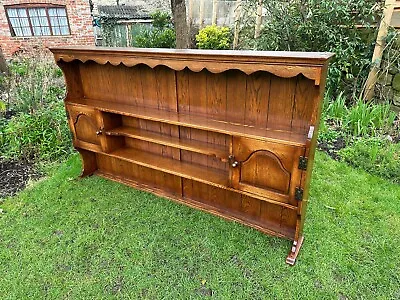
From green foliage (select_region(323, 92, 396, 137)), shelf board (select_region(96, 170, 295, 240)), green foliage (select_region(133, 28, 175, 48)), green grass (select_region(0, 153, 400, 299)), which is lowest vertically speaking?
green grass (select_region(0, 153, 400, 299))

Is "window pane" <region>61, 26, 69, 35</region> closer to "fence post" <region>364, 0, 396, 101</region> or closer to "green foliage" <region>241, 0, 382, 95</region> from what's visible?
"green foliage" <region>241, 0, 382, 95</region>

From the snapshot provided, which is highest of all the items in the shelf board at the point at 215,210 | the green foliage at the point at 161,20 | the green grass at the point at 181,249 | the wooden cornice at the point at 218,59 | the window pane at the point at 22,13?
the window pane at the point at 22,13

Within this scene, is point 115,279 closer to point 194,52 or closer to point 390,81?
point 194,52

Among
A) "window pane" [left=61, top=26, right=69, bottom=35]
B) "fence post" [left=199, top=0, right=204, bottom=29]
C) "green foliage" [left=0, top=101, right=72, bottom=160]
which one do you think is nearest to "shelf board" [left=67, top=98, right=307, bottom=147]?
"green foliage" [left=0, top=101, right=72, bottom=160]

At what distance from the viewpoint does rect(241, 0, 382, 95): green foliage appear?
3926 mm

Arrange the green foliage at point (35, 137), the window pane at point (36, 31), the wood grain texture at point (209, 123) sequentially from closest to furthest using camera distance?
the wood grain texture at point (209, 123)
the green foliage at point (35, 137)
the window pane at point (36, 31)

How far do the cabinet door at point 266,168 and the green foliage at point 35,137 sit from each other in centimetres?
221

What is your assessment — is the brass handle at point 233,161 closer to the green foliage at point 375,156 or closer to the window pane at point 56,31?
the green foliage at point 375,156

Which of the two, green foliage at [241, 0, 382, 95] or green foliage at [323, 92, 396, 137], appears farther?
green foliage at [241, 0, 382, 95]

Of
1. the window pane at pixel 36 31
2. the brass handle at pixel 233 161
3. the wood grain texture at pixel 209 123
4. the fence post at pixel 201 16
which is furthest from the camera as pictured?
the window pane at pixel 36 31

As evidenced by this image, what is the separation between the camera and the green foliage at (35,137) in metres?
3.04

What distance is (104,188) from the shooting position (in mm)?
2615

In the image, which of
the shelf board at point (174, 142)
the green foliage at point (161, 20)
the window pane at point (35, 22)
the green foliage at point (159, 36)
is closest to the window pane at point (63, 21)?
the window pane at point (35, 22)

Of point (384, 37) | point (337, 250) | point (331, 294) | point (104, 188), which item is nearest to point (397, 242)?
point (337, 250)
